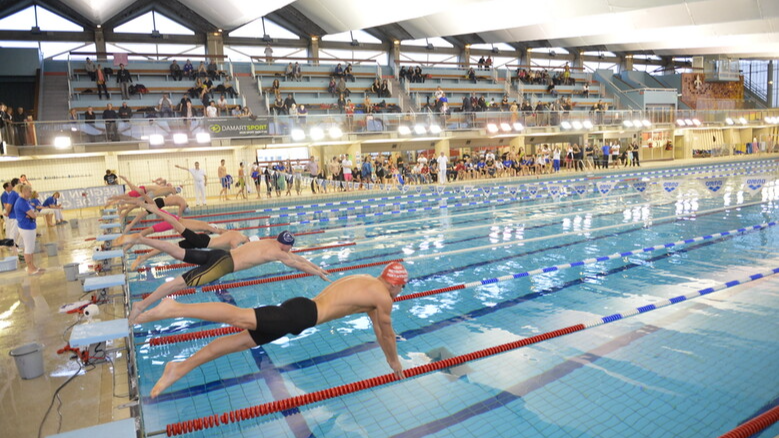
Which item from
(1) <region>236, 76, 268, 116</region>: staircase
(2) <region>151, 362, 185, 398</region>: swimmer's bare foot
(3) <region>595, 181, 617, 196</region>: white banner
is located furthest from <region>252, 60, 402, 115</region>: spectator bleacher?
(2) <region>151, 362, 185, 398</region>: swimmer's bare foot

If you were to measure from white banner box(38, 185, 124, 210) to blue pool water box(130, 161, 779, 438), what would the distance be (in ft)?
23.6

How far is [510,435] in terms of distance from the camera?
3.21m

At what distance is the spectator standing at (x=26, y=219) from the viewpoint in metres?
6.72

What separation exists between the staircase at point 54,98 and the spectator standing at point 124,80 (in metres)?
1.63

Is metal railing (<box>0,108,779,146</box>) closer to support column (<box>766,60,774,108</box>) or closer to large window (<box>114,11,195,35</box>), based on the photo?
large window (<box>114,11,195,35</box>)

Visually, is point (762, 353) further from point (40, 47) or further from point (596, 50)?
point (596, 50)

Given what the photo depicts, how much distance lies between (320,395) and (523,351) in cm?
182

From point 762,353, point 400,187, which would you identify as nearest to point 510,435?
point 762,353

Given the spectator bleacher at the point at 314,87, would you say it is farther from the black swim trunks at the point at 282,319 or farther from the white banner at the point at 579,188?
the black swim trunks at the point at 282,319

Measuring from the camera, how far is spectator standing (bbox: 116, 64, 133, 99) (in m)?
17.5

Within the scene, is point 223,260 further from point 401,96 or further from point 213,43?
point 213,43

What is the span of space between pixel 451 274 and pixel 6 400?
181 inches

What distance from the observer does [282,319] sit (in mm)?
2949

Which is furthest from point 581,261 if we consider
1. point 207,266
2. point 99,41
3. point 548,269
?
point 99,41
